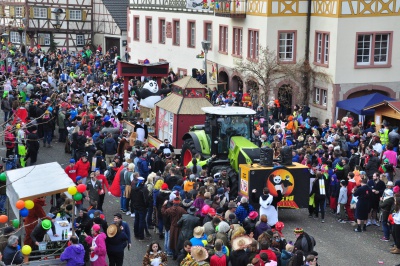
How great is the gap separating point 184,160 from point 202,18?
19480 mm

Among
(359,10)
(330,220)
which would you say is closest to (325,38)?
(359,10)

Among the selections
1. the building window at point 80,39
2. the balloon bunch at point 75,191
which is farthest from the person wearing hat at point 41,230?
the building window at point 80,39

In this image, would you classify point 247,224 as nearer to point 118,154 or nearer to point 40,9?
point 118,154

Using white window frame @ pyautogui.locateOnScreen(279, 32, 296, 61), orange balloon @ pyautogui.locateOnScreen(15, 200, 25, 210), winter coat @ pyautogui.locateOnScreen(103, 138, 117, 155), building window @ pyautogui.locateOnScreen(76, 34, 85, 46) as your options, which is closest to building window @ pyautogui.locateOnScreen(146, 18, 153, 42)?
building window @ pyautogui.locateOnScreen(76, 34, 85, 46)

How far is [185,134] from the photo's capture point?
23500 millimetres

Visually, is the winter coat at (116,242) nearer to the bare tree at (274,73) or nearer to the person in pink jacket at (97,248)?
the person in pink jacket at (97,248)

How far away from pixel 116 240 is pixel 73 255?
1205 millimetres

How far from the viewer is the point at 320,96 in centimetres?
3347

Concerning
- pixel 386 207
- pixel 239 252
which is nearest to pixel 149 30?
pixel 386 207

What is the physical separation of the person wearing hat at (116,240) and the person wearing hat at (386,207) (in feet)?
20.9

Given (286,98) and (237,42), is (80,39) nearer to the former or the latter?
(237,42)

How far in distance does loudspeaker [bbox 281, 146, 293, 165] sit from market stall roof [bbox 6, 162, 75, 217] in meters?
5.65

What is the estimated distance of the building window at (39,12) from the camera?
56062mm

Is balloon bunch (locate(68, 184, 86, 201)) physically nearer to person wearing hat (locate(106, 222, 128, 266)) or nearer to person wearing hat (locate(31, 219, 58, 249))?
person wearing hat (locate(31, 219, 58, 249))
